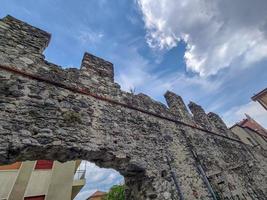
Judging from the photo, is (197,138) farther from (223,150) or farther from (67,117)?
(67,117)

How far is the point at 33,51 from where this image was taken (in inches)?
144

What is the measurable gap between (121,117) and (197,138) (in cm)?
327

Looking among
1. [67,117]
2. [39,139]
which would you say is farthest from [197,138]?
[39,139]

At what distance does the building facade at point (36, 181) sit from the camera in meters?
8.00

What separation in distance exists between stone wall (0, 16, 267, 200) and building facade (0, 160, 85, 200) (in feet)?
22.5

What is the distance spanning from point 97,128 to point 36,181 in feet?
25.5

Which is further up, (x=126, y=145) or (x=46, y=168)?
(x=46, y=168)

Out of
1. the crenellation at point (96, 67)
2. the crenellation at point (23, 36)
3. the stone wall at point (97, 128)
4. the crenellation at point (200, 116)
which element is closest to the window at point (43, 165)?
the stone wall at point (97, 128)

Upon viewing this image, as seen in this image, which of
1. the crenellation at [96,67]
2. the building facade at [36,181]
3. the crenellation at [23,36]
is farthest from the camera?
the building facade at [36,181]

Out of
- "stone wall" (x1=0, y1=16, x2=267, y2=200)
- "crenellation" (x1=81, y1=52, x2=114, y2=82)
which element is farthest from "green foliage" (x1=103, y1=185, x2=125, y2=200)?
"crenellation" (x1=81, y1=52, x2=114, y2=82)

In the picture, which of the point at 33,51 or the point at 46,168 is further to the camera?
the point at 46,168

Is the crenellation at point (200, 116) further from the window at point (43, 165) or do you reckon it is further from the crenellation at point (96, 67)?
the window at point (43, 165)

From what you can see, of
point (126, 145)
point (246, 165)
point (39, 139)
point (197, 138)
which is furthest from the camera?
point (246, 165)

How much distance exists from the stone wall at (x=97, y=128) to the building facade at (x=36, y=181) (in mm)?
6871
